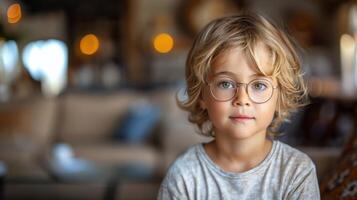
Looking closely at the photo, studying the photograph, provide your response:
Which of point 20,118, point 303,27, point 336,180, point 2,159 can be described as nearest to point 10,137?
point 20,118

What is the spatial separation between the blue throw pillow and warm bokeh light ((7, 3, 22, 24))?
4510 millimetres

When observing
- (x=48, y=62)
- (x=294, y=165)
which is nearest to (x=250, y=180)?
(x=294, y=165)

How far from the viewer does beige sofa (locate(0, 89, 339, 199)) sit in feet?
10.4

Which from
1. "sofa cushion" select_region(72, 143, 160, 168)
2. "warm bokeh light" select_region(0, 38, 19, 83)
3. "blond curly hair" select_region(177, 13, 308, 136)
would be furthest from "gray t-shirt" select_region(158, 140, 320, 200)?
"warm bokeh light" select_region(0, 38, 19, 83)

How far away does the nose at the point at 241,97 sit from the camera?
952 mm

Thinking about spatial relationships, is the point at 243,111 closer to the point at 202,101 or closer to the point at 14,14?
the point at 202,101

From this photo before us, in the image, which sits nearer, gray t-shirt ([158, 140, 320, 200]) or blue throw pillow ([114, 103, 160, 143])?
gray t-shirt ([158, 140, 320, 200])

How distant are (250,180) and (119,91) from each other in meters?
3.69

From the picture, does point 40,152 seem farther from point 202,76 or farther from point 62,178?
point 202,76

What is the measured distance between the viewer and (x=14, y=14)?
8195mm

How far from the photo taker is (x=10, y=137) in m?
4.09

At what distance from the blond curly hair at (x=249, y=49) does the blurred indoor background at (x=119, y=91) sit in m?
0.09

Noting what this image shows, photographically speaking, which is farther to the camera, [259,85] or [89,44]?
[89,44]

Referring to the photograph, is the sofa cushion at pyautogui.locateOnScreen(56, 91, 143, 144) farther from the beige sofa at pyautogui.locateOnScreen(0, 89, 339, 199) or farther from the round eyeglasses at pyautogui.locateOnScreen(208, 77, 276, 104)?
the round eyeglasses at pyautogui.locateOnScreen(208, 77, 276, 104)
